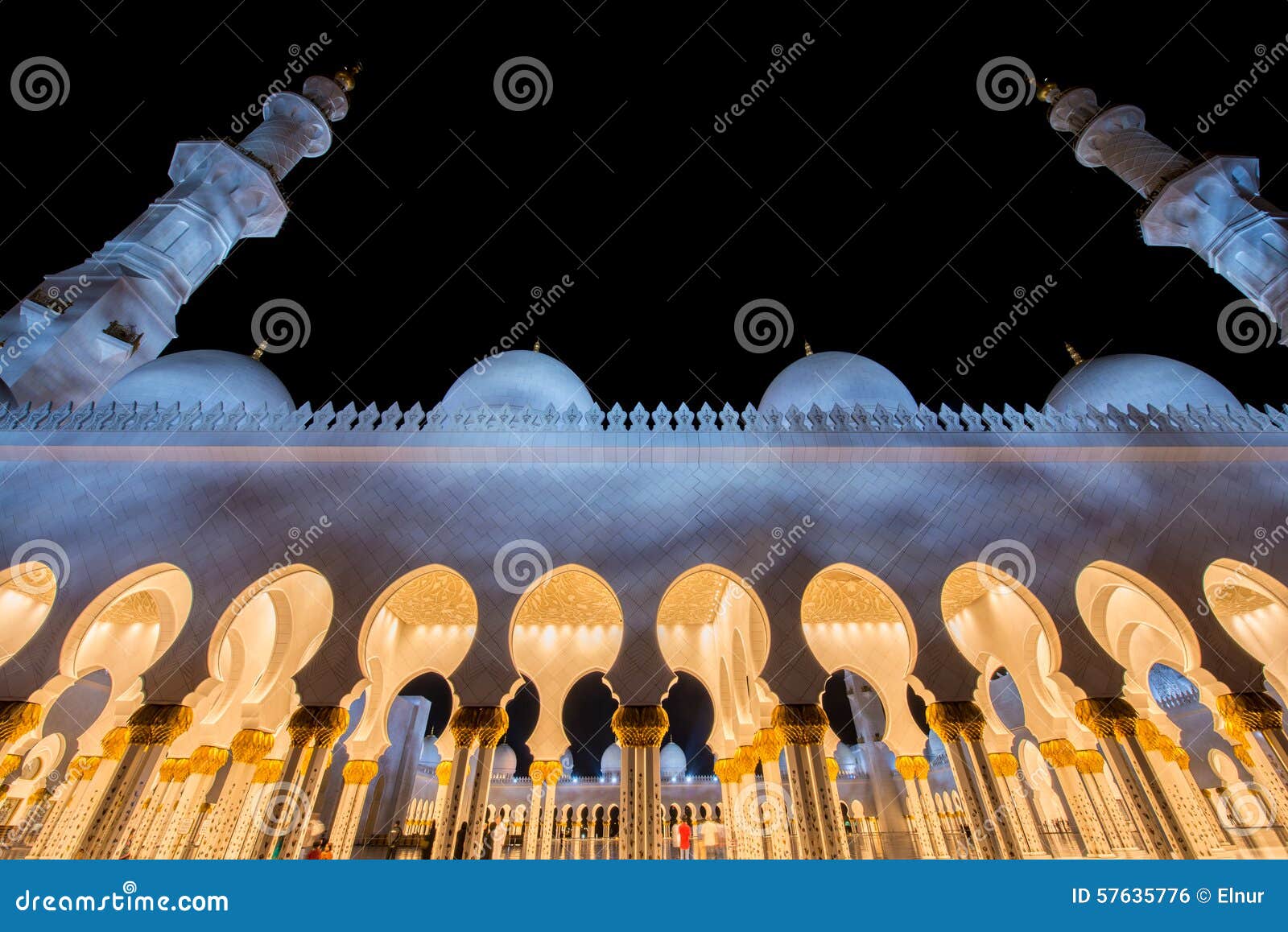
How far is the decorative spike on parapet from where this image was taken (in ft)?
28.5

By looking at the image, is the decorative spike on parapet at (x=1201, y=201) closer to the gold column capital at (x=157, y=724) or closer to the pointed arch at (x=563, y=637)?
the pointed arch at (x=563, y=637)

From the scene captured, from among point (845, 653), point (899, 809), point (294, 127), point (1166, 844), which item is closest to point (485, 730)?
point (845, 653)

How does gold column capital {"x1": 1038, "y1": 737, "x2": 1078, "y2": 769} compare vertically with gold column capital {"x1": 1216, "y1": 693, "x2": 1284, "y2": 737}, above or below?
above

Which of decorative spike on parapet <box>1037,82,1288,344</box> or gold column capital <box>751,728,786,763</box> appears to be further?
decorative spike on parapet <box>1037,82,1288,344</box>

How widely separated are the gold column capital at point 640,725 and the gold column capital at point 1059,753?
14.5 feet

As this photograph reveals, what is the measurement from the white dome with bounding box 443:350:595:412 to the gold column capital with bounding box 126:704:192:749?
4299 millimetres

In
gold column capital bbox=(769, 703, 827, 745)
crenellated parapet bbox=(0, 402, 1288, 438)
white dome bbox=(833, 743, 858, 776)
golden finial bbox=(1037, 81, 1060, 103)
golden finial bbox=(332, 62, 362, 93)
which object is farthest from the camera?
white dome bbox=(833, 743, 858, 776)

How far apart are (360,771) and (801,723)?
458 cm

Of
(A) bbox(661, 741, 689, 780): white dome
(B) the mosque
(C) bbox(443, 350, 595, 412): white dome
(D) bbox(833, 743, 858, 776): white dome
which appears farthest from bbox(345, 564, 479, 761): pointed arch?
(D) bbox(833, 743, 858, 776): white dome

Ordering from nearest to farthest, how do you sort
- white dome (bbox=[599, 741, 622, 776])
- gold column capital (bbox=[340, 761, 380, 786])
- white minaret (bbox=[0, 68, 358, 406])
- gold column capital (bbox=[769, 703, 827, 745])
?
gold column capital (bbox=[769, 703, 827, 745]), gold column capital (bbox=[340, 761, 380, 786]), white minaret (bbox=[0, 68, 358, 406]), white dome (bbox=[599, 741, 622, 776])

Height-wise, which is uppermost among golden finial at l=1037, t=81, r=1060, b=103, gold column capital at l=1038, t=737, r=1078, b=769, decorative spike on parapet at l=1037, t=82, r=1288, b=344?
golden finial at l=1037, t=81, r=1060, b=103

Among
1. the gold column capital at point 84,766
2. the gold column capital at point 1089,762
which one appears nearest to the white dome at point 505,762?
the gold column capital at point 84,766

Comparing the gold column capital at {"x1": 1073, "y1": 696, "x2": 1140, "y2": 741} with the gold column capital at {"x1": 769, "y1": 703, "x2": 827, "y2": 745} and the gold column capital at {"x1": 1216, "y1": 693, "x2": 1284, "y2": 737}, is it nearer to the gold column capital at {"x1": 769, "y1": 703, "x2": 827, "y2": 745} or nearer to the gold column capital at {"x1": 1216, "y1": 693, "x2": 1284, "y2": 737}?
the gold column capital at {"x1": 1216, "y1": 693, "x2": 1284, "y2": 737}

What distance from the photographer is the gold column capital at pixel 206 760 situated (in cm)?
594
